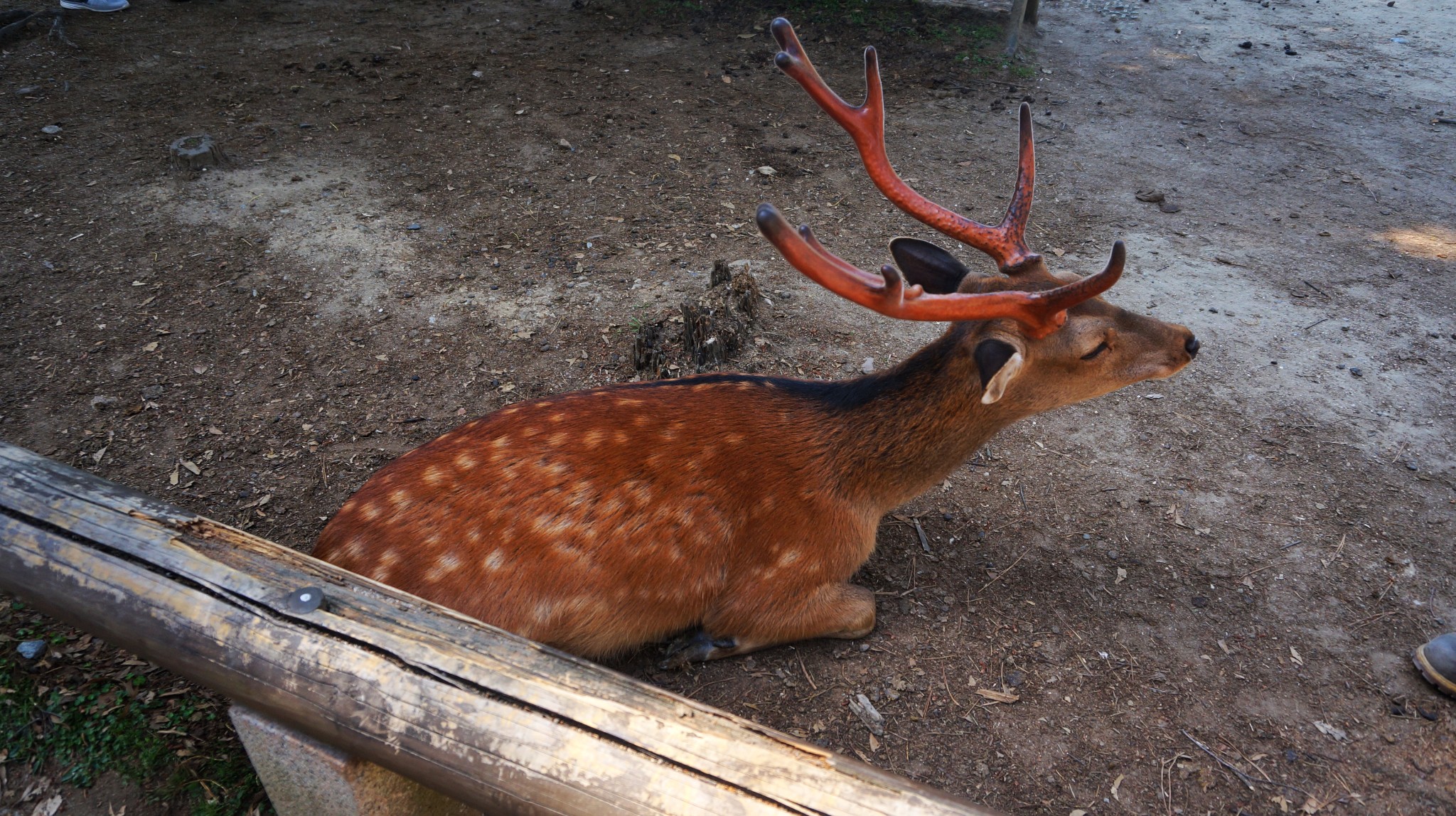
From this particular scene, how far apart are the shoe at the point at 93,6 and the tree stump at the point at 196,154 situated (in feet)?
11.0

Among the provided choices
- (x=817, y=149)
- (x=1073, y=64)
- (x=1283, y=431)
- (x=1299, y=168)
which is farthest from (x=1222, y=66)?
(x=1283, y=431)

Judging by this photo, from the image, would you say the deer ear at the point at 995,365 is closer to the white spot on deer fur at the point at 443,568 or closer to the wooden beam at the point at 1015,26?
the white spot on deer fur at the point at 443,568

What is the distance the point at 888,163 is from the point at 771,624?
1484 millimetres

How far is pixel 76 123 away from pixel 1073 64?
7976mm

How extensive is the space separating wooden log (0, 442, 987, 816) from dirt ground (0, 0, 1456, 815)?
0.79m

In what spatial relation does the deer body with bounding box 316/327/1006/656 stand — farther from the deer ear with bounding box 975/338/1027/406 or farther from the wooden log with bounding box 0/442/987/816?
the wooden log with bounding box 0/442/987/816

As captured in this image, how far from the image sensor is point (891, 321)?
15.0 ft

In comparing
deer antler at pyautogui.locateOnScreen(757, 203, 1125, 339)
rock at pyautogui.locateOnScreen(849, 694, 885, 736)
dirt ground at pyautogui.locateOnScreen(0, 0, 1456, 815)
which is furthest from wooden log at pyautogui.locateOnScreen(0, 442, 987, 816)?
rock at pyautogui.locateOnScreen(849, 694, 885, 736)

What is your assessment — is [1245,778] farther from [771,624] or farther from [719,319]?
[719,319]

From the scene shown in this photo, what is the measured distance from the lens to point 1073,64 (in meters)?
7.77

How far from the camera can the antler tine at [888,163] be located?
241 centimetres

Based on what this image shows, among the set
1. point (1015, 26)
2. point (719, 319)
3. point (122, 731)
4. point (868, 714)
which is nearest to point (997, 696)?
point (868, 714)

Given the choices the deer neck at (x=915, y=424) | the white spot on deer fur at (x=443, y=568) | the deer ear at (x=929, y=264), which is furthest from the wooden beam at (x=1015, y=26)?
the white spot on deer fur at (x=443, y=568)

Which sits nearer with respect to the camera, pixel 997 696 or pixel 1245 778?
pixel 1245 778
